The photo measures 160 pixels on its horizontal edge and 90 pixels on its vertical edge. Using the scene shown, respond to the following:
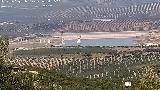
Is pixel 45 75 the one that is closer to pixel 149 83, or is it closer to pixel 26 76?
pixel 26 76

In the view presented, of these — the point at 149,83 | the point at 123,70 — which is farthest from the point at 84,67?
the point at 149,83

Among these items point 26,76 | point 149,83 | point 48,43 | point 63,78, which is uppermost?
point 149,83

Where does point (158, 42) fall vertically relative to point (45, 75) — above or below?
below

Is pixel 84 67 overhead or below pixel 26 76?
below

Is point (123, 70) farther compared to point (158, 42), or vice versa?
point (158, 42)

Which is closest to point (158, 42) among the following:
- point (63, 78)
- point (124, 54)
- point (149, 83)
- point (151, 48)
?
point (151, 48)

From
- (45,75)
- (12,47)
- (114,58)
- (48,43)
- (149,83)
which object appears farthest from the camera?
(48,43)

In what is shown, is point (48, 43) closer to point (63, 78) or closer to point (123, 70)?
point (123, 70)

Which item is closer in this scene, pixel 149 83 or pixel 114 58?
pixel 149 83

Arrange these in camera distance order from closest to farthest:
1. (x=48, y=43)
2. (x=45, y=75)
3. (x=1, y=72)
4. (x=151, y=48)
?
(x=1, y=72)
(x=45, y=75)
(x=151, y=48)
(x=48, y=43)
